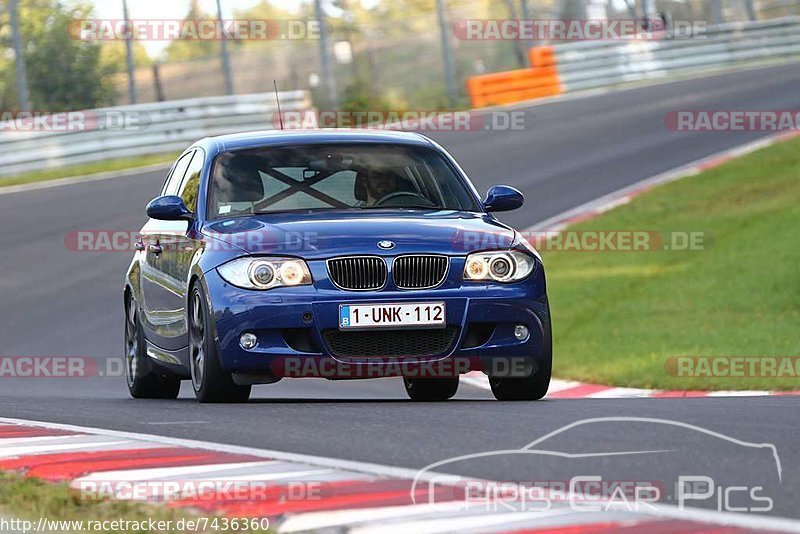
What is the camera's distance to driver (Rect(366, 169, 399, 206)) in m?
9.37

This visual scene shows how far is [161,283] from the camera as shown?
9.88 m

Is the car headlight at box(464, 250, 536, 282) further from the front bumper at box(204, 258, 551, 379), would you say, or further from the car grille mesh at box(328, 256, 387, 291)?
the car grille mesh at box(328, 256, 387, 291)

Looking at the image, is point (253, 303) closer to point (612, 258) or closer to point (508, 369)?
point (508, 369)

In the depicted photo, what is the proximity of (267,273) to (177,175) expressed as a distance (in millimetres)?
2510

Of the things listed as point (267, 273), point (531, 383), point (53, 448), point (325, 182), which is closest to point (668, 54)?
point (325, 182)

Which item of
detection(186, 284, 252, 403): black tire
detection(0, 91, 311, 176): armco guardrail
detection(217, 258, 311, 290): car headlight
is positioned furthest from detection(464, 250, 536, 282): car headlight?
detection(0, 91, 311, 176): armco guardrail

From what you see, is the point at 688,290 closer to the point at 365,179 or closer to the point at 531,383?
the point at 365,179

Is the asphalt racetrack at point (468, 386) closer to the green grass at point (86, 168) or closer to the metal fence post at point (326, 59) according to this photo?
the green grass at point (86, 168)

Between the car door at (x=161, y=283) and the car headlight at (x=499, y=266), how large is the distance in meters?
1.83

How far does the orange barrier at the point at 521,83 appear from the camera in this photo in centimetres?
3406

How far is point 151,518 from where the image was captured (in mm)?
4844

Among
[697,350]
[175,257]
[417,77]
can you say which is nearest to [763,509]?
[175,257]

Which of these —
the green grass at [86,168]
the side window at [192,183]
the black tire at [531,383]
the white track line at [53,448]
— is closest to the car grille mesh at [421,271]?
the black tire at [531,383]

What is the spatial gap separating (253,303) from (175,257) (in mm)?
1348
